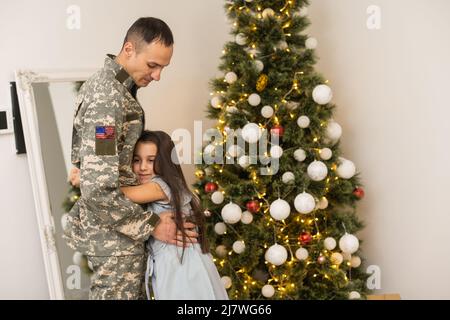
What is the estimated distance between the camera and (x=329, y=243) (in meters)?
3.16

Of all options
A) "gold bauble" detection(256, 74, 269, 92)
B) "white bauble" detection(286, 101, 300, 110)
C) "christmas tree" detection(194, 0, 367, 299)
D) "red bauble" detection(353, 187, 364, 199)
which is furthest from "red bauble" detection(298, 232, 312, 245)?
"gold bauble" detection(256, 74, 269, 92)

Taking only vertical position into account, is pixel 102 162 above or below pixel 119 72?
below

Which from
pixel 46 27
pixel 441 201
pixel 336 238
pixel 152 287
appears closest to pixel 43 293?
pixel 152 287

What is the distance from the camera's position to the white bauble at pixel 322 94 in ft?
9.84

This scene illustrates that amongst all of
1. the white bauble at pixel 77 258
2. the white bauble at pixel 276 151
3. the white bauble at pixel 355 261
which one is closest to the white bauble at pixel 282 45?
the white bauble at pixel 276 151

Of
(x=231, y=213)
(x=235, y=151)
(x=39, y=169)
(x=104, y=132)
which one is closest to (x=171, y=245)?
(x=104, y=132)

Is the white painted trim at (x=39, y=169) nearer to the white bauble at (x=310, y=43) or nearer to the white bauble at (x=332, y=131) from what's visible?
the white bauble at (x=310, y=43)

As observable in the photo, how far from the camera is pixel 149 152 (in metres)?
2.19

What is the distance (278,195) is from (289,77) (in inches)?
26.3

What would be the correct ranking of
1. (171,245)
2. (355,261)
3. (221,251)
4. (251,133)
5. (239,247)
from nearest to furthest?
(171,245)
(251,133)
(239,247)
(221,251)
(355,261)

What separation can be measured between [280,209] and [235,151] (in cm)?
40

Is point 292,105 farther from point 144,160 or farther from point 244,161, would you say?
point 144,160

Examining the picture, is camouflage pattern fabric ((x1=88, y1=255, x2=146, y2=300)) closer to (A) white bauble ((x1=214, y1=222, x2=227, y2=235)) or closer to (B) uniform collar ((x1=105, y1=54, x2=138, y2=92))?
(B) uniform collar ((x1=105, y1=54, x2=138, y2=92))

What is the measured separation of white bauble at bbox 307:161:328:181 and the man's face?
1256mm
